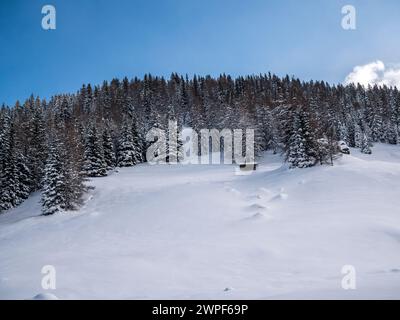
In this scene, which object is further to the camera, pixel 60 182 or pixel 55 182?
pixel 55 182

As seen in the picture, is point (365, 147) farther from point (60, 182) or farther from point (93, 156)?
point (60, 182)

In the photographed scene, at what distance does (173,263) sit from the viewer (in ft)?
49.7

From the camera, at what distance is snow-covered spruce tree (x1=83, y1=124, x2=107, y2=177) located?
164ft

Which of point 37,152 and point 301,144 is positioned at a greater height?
point 301,144

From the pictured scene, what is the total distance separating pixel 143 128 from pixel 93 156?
23418 millimetres

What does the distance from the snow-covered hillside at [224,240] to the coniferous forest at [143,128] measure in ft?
12.0

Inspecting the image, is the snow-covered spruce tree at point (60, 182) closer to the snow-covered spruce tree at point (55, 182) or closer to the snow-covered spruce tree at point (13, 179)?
the snow-covered spruce tree at point (55, 182)

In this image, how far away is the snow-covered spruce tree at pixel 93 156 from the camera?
1970 inches

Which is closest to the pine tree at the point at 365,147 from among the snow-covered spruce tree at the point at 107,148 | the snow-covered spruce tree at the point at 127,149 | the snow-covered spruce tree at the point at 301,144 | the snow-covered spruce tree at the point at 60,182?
the snow-covered spruce tree at the point at 301,144

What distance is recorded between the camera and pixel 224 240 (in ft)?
61.2

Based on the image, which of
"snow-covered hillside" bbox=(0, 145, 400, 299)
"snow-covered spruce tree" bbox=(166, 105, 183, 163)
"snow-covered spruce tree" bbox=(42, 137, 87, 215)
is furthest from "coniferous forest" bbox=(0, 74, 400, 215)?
"snow-covered spruce tree" bbox=(166, 105, 183, 163)

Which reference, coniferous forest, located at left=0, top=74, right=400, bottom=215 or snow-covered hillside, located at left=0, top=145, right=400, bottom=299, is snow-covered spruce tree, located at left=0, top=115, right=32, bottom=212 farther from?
snow-covered hillside, located at left=0, top=145, right=400, bottom=299

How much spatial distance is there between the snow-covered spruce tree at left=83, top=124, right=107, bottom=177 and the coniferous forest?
0.49ft

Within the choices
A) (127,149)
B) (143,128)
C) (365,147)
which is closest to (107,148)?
(127,149)
